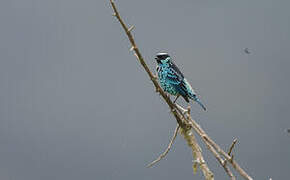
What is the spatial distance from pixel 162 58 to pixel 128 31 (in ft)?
1.66

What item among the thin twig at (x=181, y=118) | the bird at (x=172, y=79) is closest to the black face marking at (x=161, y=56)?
the bird at (x=172, y=79)

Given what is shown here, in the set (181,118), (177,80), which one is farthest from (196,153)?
(177,80)

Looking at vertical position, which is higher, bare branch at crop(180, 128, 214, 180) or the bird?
the bird

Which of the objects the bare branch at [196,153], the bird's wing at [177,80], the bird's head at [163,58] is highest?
the bird's head at [163,58]

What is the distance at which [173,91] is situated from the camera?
1602 mm

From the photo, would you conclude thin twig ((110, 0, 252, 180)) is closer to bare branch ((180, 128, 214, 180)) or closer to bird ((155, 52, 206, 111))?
bare branch ((180, 128, 214, 180))

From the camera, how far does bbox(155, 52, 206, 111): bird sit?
5.21 feet

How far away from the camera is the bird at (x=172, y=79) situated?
5.21ft

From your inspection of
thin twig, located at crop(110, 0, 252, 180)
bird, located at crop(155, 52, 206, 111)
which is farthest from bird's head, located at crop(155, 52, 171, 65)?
thin twig, located at crop(110, 0, 252, 180)

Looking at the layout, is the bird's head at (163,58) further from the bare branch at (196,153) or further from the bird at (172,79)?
the bare branch at (196,153)

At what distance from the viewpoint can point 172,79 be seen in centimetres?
162

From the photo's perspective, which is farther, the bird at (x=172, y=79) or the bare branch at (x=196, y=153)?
the bird at (x=172, y=79)

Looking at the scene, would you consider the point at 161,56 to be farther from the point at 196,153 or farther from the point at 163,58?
the point at 196,153

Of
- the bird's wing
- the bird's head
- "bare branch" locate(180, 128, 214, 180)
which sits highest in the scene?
the bird's head
